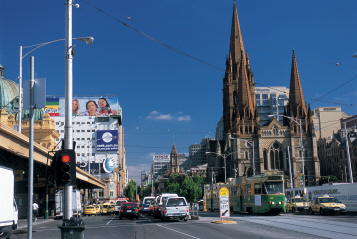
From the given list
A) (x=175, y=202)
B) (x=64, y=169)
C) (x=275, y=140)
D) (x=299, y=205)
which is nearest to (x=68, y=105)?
(x=64, y=169)

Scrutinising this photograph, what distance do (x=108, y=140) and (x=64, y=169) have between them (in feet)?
379

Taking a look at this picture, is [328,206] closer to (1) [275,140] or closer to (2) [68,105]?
(2) [68,105]

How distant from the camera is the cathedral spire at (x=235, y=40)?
119 meters

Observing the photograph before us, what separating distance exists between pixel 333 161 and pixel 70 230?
107242 mm

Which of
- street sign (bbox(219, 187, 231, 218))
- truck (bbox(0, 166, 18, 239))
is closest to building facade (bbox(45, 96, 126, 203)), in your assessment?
street sign (bbox(219, 187, 231, 218))

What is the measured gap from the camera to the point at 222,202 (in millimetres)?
22438

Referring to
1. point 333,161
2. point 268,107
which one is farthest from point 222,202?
point 268,107

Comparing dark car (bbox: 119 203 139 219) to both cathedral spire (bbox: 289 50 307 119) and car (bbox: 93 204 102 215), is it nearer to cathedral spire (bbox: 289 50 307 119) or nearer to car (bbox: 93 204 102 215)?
car (bbox: 93 204 102 215)

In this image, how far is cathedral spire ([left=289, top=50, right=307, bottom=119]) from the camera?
105 metres

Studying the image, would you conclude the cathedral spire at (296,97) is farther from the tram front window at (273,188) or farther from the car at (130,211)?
the car at (130,211)

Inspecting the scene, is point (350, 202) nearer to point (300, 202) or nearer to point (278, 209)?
point (300, 202)

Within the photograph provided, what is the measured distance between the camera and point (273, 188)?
28.5 m

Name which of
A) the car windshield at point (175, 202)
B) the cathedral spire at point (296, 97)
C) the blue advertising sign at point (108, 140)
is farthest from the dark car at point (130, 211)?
the blue advertising sign at point (108, 140)

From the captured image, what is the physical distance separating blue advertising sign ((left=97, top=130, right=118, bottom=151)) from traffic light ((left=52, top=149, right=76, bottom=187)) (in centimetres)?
11358
